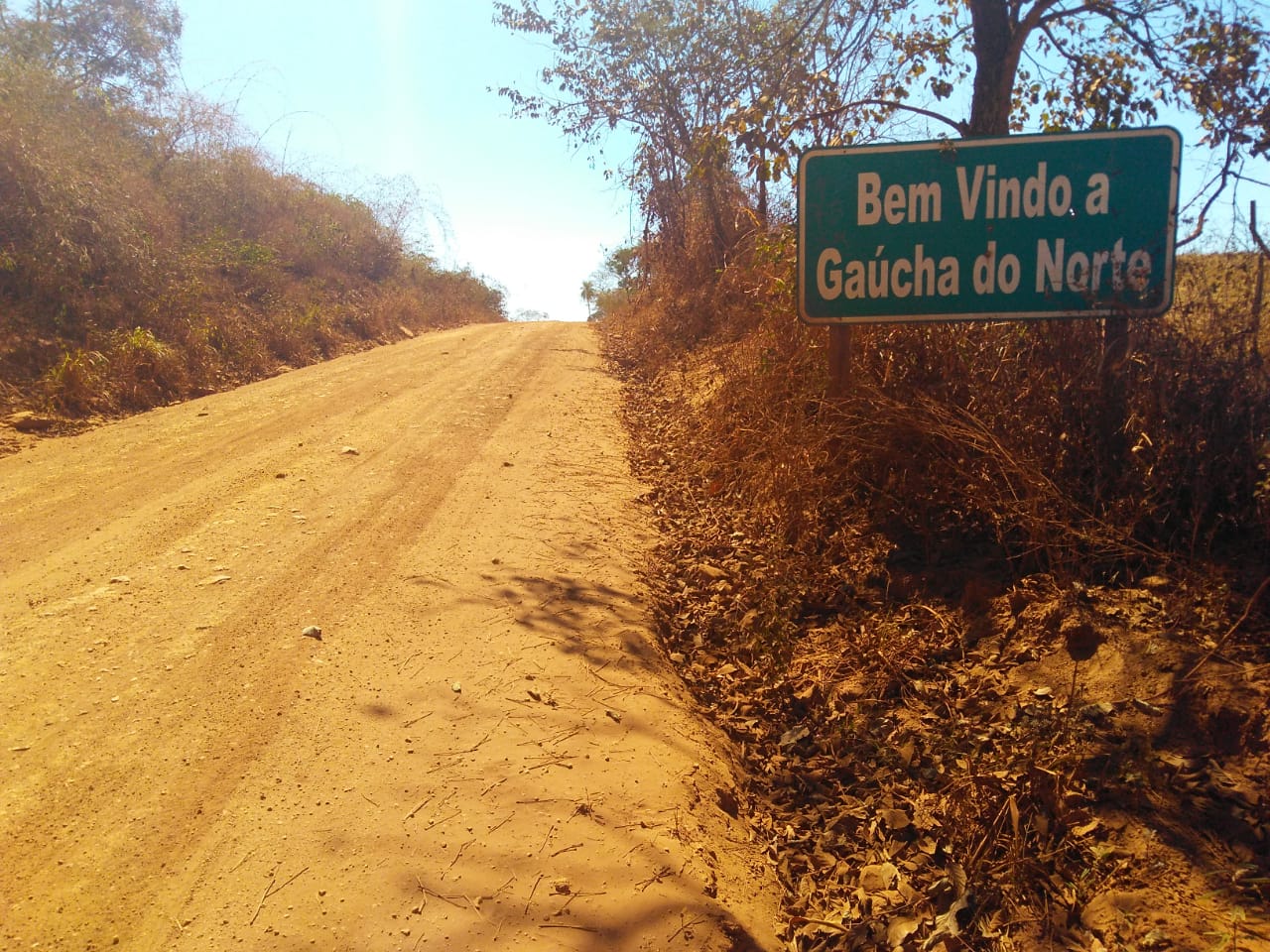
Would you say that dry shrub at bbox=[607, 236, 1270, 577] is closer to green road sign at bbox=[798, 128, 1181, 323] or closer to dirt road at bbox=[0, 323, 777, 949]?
green road sign at bbox=[798, 128, 1181, 323]

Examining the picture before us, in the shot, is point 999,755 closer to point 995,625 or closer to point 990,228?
point 995,625

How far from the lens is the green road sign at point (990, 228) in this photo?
167 inches

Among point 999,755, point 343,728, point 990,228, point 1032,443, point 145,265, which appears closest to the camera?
point 999,755

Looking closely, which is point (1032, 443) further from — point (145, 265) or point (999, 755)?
point (145, 265)

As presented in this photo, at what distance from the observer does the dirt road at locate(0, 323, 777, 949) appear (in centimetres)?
243

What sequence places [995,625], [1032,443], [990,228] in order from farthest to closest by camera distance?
[990,228], [1032,443], [995,625]

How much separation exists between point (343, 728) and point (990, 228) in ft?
13.2

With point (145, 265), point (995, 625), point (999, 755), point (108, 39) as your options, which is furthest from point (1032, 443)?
point (108, 39)

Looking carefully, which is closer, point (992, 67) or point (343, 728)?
point (343, 728)

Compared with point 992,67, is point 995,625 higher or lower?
lower

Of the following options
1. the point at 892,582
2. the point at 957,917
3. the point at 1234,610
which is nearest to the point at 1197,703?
the point at 1234,610

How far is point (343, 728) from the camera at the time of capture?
10.6 ft

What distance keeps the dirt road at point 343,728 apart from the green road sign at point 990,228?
223 centimetres

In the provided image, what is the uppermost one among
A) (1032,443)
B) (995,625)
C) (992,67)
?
(992,67)
